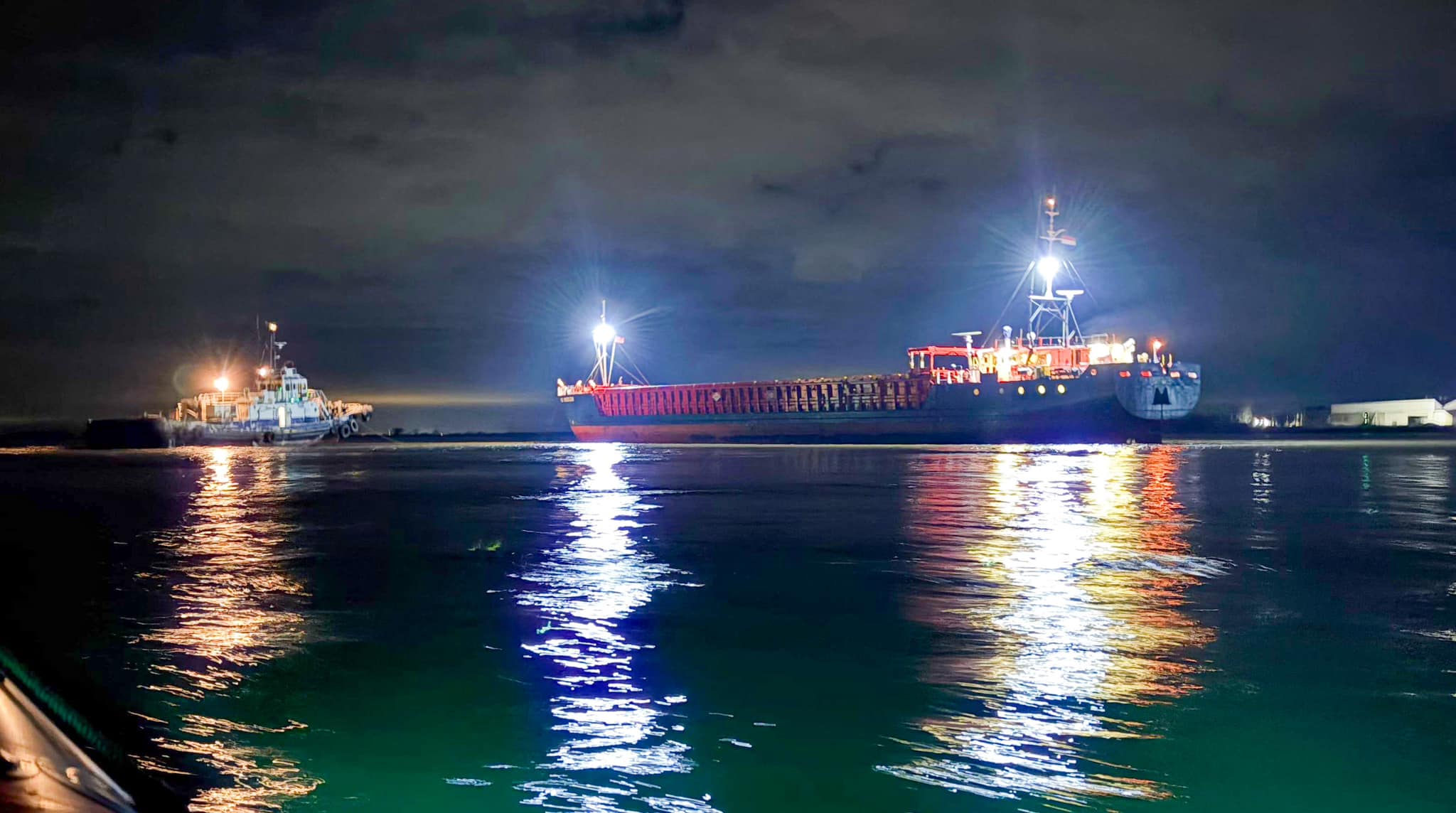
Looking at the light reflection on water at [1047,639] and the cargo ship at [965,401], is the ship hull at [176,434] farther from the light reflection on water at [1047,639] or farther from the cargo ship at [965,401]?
the light reflection on water at [1047,639]

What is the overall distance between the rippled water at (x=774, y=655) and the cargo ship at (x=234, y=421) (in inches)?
3245

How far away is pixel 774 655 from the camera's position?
35.1 feet

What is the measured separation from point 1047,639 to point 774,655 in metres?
2.80

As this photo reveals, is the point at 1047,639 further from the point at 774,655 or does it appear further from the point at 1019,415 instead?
the point at 1019,415

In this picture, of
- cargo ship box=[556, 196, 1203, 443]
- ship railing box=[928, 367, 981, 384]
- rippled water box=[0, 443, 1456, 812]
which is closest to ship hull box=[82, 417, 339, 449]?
cargo ship box=[556, 196, 1203, 443]

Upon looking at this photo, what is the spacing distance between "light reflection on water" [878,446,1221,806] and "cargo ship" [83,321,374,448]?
91.5 metres

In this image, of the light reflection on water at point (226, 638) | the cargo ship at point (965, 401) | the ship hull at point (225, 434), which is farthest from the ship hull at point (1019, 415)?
the light reflection on water at point (226, 638)

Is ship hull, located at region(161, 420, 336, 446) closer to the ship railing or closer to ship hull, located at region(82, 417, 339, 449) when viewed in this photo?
ship hull, located at region(82, 417, 339, 449)

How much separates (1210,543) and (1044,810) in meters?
14.7

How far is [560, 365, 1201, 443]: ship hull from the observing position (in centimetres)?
7069

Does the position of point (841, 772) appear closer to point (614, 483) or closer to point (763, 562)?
point (763, 562)

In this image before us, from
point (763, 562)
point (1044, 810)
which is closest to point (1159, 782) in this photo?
point (1044, 810)

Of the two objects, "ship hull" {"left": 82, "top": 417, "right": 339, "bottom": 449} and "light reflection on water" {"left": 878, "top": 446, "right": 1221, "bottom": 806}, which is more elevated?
"ship hull" {"left": 82, "top": 417, "right": 339, "bottom": 449}

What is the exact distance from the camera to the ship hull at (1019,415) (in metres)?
70.7
